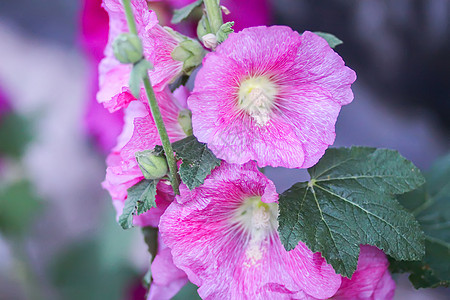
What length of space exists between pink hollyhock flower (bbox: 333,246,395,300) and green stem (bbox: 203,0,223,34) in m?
0.29

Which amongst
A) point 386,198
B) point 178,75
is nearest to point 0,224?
point 178,75

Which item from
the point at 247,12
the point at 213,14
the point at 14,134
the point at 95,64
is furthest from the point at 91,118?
the point at 213,14

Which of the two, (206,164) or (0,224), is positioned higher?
(206,164)

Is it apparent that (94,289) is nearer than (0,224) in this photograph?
No

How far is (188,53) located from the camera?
61 cm

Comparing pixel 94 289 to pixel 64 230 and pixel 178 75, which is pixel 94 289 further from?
pixel 178 75

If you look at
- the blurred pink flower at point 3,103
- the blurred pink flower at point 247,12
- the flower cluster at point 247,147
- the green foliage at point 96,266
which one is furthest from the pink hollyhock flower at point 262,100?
the blurred pink flower at point 3,103

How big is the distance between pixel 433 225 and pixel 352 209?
20 cm

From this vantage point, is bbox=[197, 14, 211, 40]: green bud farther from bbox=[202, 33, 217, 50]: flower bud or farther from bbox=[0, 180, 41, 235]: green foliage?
bbox=[0, 180, 41, 235]: green foliage

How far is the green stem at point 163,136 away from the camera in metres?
0.49

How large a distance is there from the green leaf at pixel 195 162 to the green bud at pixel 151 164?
0.02 m

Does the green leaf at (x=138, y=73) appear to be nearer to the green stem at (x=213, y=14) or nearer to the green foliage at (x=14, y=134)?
the green stem at (x=213, y=14)

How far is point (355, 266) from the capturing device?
543 millimetres

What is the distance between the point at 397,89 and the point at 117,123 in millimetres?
1235
